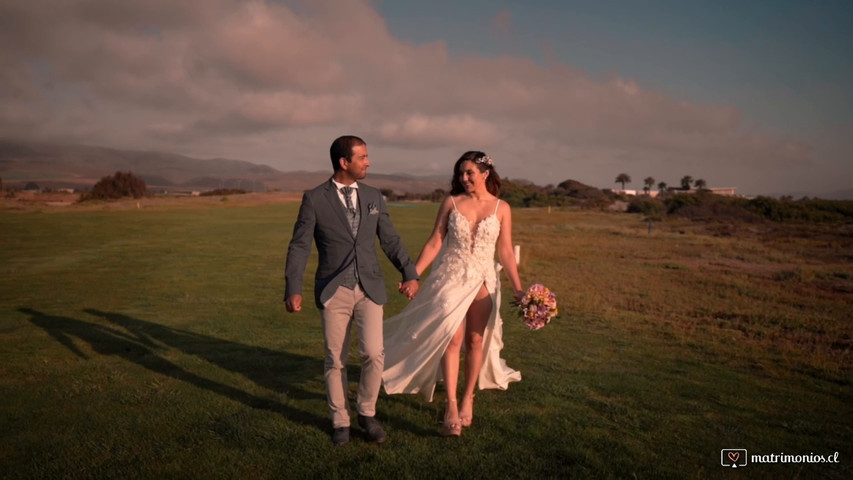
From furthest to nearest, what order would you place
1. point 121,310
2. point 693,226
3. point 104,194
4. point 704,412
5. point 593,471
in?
point 104,194 → point 693,226 → point 121,310 → point 704,412 → point 593,471

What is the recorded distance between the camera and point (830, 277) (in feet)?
72.9

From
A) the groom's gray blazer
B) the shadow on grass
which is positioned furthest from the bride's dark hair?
the shadow on grass

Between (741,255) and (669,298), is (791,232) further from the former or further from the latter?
(669,298)

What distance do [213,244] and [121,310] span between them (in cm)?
1695

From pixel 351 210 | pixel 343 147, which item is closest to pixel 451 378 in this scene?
pixel 351 210

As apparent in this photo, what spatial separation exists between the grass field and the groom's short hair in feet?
8.35

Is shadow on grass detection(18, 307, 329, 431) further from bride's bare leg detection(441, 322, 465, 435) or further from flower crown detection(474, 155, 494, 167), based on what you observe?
flower crown detection(474, 155, 494, 167)

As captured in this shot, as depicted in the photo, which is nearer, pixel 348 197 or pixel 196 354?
pixel 348 197

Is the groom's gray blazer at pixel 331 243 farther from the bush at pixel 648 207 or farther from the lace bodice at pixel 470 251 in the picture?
the bush at pixel 648 207

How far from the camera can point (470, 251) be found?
5609 millimetres

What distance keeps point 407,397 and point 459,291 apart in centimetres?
159

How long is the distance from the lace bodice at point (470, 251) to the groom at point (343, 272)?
0.90 metres

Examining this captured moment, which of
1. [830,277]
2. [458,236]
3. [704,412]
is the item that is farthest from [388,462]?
[830,277]

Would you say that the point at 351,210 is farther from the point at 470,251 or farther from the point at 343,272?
the point at 470,251
